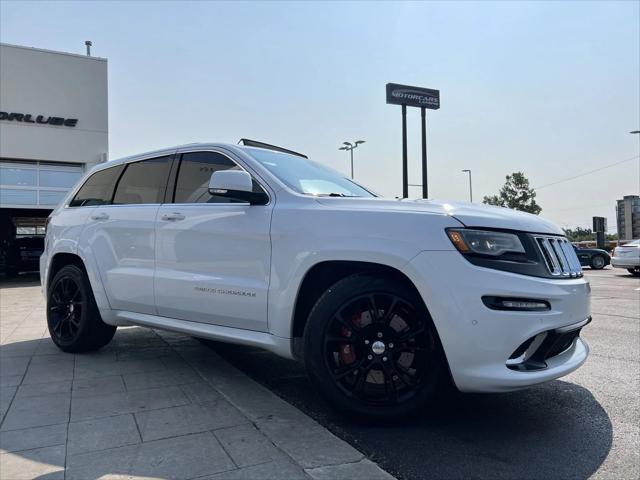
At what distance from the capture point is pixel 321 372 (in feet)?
9.85

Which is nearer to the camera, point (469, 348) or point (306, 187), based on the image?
point (469, 348)

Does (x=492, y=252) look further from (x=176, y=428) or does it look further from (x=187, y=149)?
(x=187, y=149)

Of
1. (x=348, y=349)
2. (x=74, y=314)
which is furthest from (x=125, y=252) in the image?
(x=348, y=349)

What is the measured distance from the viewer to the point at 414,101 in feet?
101

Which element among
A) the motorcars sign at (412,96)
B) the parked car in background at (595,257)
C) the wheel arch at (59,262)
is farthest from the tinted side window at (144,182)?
the motorcars sign at (412,96)

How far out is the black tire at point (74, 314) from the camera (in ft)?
15.5

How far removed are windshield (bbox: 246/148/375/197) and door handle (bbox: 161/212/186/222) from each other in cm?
71

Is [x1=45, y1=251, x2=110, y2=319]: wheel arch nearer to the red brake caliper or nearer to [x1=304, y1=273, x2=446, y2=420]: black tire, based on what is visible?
[x1=304, y1=273, x2=446, y2=420]: black tire

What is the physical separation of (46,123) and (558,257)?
63.9 ft

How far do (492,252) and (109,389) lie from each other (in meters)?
2.80

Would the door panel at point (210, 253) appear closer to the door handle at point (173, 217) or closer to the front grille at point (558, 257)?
the door handle at point (173, 217)

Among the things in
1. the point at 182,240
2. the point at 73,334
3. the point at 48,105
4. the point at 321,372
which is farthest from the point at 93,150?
the point at 321,372

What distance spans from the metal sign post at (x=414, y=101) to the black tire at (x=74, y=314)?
23591mm

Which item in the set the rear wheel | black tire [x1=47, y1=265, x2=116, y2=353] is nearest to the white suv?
black tire [x1=47, y1=265, x2=116, y2=353]
